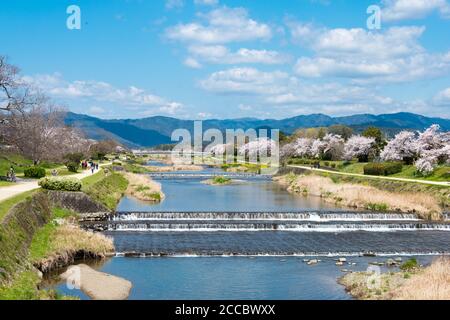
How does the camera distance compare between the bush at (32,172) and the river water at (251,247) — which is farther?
the bush at (32,172)

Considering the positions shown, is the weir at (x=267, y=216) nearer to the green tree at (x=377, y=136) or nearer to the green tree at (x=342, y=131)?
the green tree at (x=377, y=136)

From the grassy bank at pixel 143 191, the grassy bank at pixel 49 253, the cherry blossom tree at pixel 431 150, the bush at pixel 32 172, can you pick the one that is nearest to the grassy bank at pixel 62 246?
the grassy bank at pixel 49 253

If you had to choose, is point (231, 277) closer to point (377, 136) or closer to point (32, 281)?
point (32, 281)

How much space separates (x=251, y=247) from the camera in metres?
31.2

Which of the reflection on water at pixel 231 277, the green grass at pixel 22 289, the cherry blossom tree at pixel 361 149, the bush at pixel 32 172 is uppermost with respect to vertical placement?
the cherry blossom tree at pixel 361 149

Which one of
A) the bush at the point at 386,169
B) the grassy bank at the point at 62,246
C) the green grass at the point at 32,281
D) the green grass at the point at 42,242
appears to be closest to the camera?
the green grass at the point at 32,281

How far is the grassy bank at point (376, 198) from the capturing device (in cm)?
4500

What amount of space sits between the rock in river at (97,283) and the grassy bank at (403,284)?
9936 millimetres

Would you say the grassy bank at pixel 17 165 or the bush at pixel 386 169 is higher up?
the grassy bank at pixel 17 165

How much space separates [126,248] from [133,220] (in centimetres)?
929

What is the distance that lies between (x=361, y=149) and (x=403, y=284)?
70320mm

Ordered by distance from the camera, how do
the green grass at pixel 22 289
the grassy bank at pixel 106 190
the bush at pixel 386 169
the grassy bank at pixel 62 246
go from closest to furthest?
the green grass at pixel 22 289
the grassy bank at pixel 62 246
the grassy bank at pixel 106 190
the bush at pixel 386 169

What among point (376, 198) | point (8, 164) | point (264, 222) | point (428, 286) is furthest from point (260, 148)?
point (428, 286)
